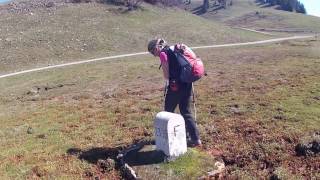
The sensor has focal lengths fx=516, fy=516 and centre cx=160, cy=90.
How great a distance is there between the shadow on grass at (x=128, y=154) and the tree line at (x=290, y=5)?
142 metres

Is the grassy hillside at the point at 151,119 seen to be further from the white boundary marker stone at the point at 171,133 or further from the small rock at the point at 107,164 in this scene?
the white boundary marker stone at the point at 171,133

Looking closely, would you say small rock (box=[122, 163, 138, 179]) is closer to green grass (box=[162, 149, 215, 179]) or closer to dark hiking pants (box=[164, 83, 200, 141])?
green grass (box=[162, 149, 215, 179])

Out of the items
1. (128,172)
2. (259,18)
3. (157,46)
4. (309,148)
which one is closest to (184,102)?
(157,46)

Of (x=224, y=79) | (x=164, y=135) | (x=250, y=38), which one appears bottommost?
(x=250, y=38)

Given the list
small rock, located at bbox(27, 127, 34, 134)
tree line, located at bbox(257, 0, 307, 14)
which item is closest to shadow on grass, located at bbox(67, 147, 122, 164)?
small rock, located at bbox(27, 127, 34, 134)

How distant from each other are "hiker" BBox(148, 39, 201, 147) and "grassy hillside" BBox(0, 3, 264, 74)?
31.5 meters

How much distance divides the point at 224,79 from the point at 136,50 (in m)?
27.8

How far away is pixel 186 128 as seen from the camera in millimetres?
12969

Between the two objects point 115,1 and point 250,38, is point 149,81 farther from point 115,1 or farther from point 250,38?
point 115,1

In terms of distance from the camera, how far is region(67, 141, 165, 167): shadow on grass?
12.1 metres

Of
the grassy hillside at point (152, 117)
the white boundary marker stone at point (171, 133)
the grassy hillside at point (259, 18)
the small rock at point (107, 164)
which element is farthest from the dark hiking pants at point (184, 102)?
the grassy hillside at point (259, 18)

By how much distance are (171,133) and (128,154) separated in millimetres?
1414

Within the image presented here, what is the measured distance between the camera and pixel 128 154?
1254cm

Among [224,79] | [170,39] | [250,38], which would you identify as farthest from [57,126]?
[250,38]
